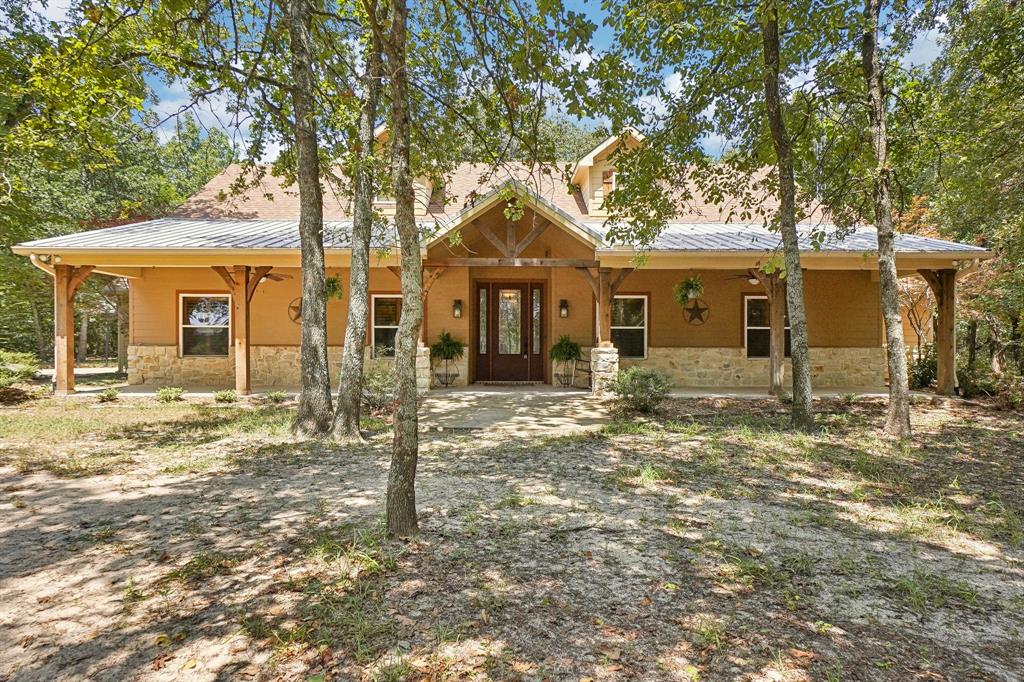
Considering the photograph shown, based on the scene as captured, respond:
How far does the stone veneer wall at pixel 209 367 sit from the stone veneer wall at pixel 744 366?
7564 mm

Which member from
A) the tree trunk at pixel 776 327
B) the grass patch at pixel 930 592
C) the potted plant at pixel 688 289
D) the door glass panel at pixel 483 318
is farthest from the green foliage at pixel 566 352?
the grass patch at pixel 930 592

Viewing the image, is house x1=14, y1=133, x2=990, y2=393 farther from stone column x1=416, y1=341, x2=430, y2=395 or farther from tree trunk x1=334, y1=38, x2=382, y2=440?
tree trunk x1=334, y1=38, x2=382, y2=440

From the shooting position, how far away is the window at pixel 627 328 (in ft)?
39.8

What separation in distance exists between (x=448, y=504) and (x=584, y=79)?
138 inches

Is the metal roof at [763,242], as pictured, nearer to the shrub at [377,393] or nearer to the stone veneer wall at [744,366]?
the stone veneer wall at [744,366]

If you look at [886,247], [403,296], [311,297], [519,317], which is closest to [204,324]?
[311,297]

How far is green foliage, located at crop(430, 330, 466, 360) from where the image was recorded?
11555 millimetres

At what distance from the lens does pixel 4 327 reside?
59.1 ft

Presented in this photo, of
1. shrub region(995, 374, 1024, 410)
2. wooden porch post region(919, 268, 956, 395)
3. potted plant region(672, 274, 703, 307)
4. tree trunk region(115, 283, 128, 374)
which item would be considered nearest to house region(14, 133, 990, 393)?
potted plant region(672, 274, 703, 307)

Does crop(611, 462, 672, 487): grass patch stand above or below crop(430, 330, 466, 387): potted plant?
below

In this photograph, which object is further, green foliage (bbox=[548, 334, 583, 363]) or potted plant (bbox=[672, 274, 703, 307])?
green foliage (bbox=[548, 334, 583, 363])

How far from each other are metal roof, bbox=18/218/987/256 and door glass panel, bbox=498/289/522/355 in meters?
2.48

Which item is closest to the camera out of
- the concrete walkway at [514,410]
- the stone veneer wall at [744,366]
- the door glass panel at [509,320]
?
the concrete walkway at [514,410]

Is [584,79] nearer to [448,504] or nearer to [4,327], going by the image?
[448,504]
